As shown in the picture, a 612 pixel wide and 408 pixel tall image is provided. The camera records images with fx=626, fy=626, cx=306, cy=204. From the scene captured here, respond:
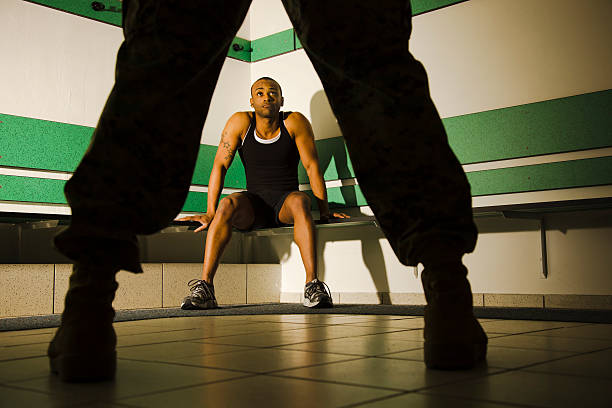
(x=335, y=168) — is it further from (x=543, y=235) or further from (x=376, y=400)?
(x=376, y=400)

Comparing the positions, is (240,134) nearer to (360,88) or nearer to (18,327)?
(18,327)

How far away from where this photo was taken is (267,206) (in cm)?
359

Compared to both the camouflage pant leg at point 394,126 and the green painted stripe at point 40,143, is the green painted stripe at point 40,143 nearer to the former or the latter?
the green painted stripe at point 40,143

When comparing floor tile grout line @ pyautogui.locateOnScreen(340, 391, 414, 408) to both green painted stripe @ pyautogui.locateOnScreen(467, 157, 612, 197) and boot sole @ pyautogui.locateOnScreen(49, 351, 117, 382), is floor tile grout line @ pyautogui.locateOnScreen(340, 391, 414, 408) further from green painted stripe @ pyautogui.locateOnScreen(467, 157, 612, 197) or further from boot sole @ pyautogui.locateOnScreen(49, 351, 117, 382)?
green painted stripe @ pyautogui.locateOnScreen(467, 157, 612, 197)

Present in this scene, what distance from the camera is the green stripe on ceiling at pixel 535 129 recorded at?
2926 mm

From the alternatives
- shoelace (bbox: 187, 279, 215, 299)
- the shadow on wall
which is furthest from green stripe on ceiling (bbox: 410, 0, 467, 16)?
shoelace (bbox: 187, 279, 215, 299)

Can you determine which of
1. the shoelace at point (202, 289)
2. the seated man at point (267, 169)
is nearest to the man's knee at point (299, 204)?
the seated man at point (267, 169)

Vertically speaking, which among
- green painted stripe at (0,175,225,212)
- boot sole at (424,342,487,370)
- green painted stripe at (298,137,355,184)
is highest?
green painted stripe at (298,137,355,184)

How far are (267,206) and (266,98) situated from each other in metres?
0.66

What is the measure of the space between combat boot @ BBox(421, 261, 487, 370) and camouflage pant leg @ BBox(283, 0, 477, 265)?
4 centimetres

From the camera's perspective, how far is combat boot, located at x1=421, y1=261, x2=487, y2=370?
902mm

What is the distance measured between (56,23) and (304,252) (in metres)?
1.93

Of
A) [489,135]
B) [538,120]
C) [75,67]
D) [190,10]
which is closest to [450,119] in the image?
[489,135]

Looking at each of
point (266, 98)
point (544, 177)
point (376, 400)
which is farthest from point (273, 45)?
point (376, 400)
